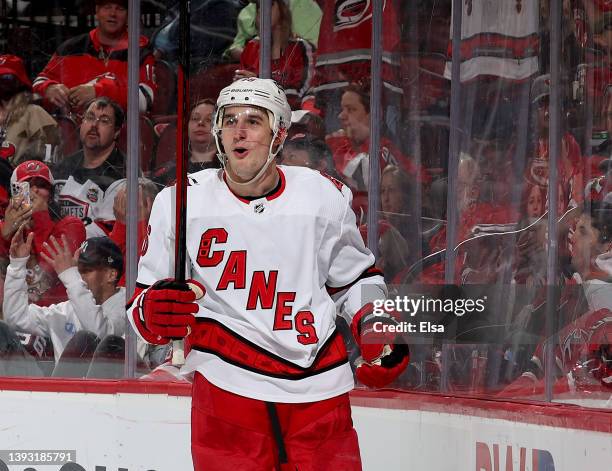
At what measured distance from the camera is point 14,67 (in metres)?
3.90

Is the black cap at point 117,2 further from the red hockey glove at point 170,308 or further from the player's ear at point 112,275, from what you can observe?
the red hockey glove at point 170,308

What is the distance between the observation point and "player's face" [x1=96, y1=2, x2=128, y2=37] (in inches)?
150

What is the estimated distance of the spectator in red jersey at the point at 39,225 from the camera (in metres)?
3.90

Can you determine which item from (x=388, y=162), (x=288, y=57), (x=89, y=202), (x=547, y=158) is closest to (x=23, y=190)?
(x=89, y=202)

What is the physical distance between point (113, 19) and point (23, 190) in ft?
1.96

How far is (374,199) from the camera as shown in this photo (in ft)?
11.3

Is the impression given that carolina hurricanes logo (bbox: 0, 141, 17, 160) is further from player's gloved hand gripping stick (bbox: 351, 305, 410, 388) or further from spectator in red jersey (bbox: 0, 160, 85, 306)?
player's gloved hand gripping stick (bbox: 351, 305, 410, 388)

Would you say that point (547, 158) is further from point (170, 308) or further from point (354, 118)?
point (170, 308)

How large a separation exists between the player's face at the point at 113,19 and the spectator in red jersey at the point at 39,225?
47 centimetres

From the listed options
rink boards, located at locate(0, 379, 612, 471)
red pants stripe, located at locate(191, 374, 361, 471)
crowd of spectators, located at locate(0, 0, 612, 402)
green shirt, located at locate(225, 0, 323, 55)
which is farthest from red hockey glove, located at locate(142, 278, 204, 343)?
green shirt, located at locate(225, 0, 323, 55)

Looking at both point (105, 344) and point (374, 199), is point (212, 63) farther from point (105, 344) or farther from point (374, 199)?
point (105, 344)

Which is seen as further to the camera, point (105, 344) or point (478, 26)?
point (105, 344)

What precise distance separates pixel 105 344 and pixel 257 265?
1.17 meters

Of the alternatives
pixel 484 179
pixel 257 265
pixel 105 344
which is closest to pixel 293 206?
pixel 257 265
